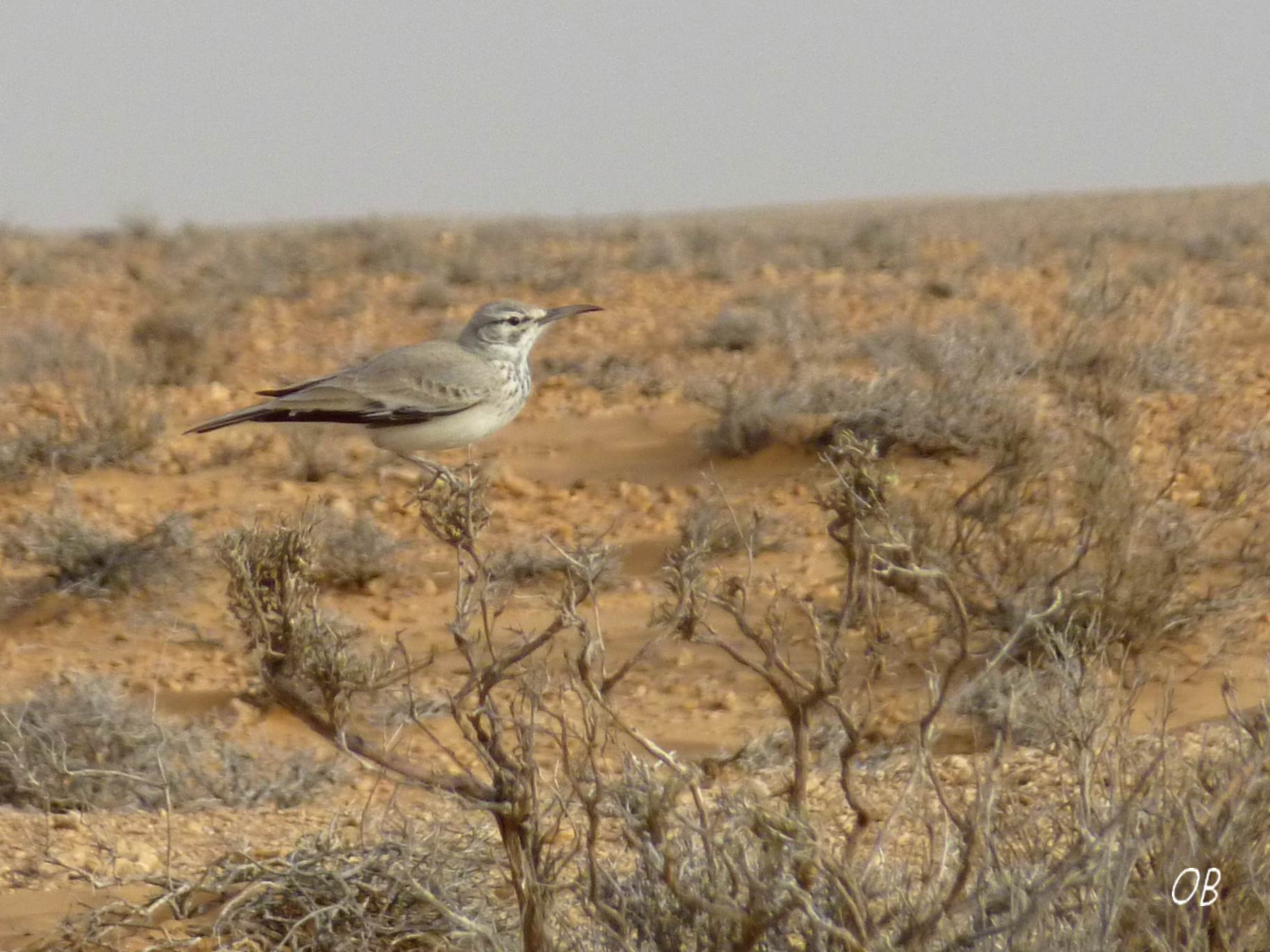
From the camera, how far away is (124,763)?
5.94m

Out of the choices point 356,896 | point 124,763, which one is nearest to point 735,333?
point 124,763

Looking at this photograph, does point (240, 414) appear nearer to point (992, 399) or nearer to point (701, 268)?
point (992, 399)

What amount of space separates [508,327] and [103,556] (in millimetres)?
3268

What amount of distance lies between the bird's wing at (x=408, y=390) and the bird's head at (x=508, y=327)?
100 millimetres

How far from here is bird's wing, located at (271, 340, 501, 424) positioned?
252 inches

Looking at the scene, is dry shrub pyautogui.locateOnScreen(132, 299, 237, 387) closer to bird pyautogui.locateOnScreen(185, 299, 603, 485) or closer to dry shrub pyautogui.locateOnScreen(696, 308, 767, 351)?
dry shrub pyautogui.locateOnScreen(696, 308, 767, 351)

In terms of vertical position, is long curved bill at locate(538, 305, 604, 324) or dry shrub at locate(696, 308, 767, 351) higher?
long curved bill at locate(538, 305, 604, 324)

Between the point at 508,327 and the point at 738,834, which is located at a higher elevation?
the point at 508,327

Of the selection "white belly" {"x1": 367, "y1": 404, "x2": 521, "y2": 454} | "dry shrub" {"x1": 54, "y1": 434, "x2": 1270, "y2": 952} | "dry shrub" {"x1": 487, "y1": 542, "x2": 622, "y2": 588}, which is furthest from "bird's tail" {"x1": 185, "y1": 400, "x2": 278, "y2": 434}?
"dry shrub" {"x1": 54, "y1": 434, "x2": 1270, "y2": 952}

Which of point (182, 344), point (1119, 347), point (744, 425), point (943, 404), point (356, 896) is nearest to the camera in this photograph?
point (356, 896)

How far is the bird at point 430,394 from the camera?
637cm

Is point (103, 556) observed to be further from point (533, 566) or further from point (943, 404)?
point (943, 404)

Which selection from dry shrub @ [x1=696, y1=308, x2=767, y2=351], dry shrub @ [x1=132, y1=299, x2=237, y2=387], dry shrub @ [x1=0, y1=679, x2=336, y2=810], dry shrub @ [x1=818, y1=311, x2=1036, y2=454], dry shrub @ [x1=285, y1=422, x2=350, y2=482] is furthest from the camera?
dry shrub @ [x1=696, y1=308, x2=767, y2=351]

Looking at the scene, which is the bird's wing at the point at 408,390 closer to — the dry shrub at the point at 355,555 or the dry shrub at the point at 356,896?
the dry shrub at the point at 355,555
